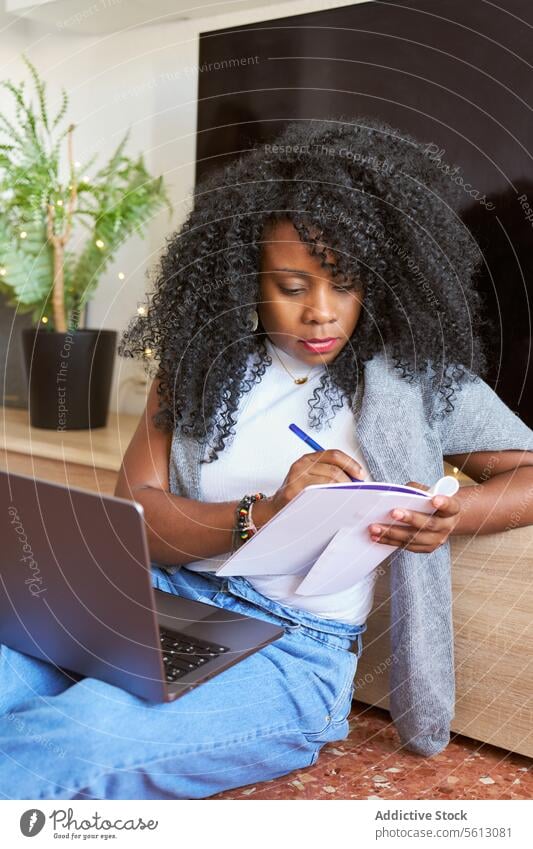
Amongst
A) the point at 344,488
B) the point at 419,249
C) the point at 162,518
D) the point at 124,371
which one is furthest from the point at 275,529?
the point at 124,371

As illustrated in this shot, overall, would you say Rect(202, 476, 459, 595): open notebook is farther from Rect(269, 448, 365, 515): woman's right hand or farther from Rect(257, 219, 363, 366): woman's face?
Rect(257, 219, 363, 366): woman's face

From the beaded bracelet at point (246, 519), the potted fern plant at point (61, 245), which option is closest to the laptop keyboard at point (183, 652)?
the beaded bracelet at point (246, 519)

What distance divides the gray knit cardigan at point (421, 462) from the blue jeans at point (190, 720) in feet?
0.20

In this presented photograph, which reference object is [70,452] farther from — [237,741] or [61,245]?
[237,741]

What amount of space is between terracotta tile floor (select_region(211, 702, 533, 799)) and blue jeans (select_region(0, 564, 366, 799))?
0.02 m

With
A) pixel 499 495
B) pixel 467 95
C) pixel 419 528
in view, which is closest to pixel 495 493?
pixel 499 495

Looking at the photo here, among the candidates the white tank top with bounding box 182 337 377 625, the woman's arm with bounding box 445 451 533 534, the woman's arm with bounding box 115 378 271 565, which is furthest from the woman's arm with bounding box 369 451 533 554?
the woman's arm with bounding box 115 378 271 565

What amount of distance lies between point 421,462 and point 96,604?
0.38m

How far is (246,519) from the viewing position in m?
0.87

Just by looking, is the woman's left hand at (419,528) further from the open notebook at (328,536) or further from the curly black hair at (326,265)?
the curly black hair at (326,265)

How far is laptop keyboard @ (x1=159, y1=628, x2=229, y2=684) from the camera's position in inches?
30.7

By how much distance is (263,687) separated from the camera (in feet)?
2.83

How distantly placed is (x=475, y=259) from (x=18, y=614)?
24.5 inches
